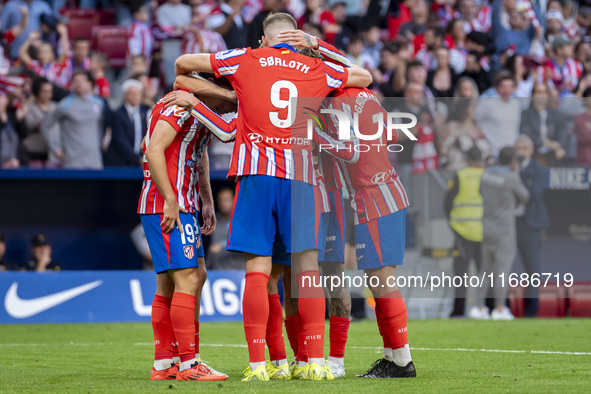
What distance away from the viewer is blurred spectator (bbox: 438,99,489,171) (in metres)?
12.0

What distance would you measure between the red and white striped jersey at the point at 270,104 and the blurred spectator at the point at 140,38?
10.4m

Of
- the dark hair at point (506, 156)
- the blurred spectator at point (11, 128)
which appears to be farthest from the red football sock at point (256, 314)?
the blurred spectator at point (11, 128)

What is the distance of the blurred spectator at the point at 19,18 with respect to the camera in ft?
52.5

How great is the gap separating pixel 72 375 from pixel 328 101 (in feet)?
8.65

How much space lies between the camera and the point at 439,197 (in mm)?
11836

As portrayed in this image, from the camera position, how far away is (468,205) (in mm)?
12070

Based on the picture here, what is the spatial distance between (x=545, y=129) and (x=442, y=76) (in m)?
2.56

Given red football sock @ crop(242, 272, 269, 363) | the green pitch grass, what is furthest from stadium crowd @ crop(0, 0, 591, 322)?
red football sock @ crop(242, 272, 269, 363)

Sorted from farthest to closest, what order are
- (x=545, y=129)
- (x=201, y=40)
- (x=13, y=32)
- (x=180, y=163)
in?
(x=13, y=32)
(x=201, y=40)
(x=545, y=129)
(x=180, y=163)

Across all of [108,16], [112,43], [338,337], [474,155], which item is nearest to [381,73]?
[474,155]

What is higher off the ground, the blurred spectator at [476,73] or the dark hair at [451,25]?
the dark hair at [451,25]

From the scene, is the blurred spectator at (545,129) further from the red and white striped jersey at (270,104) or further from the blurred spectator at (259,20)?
the red and white striped jersey at (270,104)

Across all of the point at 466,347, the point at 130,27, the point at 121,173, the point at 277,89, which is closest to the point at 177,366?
the point at 277,89

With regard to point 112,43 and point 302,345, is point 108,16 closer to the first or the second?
point 112,43
